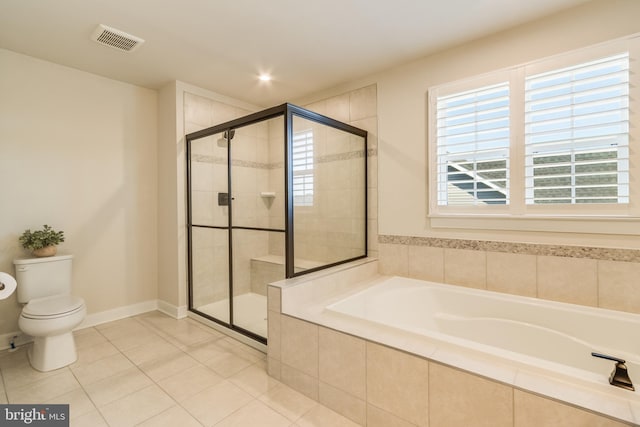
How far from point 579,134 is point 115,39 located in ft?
10.6

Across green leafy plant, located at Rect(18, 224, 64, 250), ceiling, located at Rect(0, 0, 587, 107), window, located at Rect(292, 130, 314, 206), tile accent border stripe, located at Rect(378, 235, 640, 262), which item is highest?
ceiling, located at Rect(0, 0, 587, 107)

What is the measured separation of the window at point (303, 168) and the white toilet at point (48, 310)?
1762mm

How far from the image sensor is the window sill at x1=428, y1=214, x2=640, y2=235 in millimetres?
1742

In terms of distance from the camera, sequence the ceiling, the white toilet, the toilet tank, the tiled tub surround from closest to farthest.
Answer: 1. the tiled tub surround
2. the ceiling
3. the white toilet
4. the toilet tank

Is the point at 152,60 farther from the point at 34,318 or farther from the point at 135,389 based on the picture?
the point at 135,389

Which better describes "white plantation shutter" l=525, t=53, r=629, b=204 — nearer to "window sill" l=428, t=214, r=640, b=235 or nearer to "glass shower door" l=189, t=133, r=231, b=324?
"window sill" l=428, t=214, r=640, b=235

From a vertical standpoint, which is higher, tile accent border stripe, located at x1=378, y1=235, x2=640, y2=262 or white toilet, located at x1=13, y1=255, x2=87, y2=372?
tile accent border stripe, located at x1=378, y1=235, x2=640, y2=262

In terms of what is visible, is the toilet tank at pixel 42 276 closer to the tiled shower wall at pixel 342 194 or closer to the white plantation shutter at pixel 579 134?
the tiled shower wall at pixel 342 194

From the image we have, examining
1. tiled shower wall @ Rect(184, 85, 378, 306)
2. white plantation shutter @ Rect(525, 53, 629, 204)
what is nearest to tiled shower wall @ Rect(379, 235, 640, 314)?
white plantation shutter @ Rect(525, 53, 629, 204)

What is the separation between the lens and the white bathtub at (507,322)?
1.54 m

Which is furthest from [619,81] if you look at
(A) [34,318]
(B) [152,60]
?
(A) [34,318]

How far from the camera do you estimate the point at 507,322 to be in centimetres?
194

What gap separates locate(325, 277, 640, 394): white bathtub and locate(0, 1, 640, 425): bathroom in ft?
0.59

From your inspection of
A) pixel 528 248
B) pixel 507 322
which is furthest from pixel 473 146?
pixel 507 322
